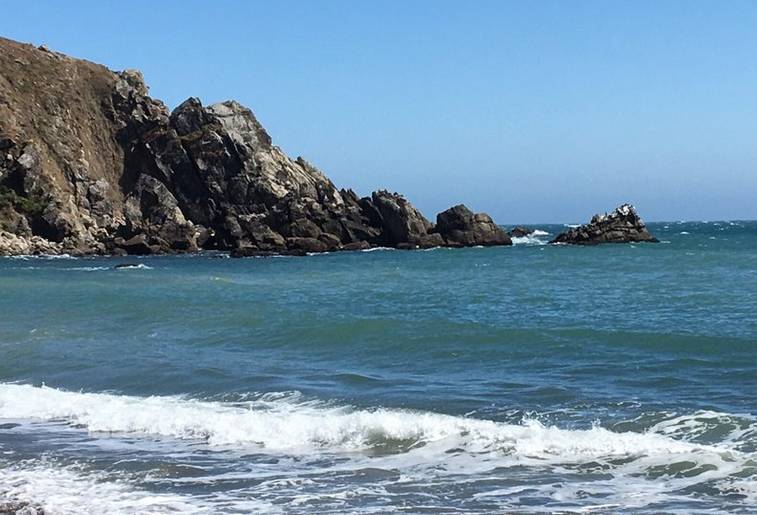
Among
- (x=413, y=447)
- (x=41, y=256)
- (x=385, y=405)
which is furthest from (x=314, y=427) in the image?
(x=41, y=256)

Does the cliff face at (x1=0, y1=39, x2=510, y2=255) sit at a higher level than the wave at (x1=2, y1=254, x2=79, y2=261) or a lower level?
higher

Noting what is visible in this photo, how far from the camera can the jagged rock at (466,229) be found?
296 feet

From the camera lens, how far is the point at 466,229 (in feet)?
299

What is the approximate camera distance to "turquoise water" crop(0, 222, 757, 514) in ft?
33.3

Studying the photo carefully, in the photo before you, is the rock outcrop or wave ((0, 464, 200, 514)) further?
the rock outcrop

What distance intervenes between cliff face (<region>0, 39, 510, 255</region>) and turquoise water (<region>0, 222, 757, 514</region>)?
2177 inches

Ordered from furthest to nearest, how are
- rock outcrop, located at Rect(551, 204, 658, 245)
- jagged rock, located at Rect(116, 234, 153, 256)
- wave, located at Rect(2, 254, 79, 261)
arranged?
rock outcrop, located at Rect(551, 204, 658, 245) < jagged rock, located at Rect(116, 234, 153, 256) < wave, located at Rect(2, 254, 79, 261)

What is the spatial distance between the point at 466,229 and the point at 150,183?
4036cm

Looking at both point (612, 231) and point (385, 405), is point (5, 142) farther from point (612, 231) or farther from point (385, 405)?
point (385, 405)

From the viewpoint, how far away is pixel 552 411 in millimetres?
14352

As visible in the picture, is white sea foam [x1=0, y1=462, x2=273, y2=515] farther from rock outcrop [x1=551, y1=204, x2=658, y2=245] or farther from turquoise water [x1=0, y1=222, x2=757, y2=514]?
rock outcrop [x1=551, y1=204, x2=658, y2=245]

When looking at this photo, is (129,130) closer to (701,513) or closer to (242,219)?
(242,219)

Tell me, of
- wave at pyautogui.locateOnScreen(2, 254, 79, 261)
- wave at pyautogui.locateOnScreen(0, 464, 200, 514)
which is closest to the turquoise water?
wave at pyautogui.locateOnScreen(0, 464, 200, 514)

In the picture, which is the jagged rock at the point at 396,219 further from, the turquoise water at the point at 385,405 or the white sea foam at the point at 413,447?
the white sea foam at the point at 413,447
